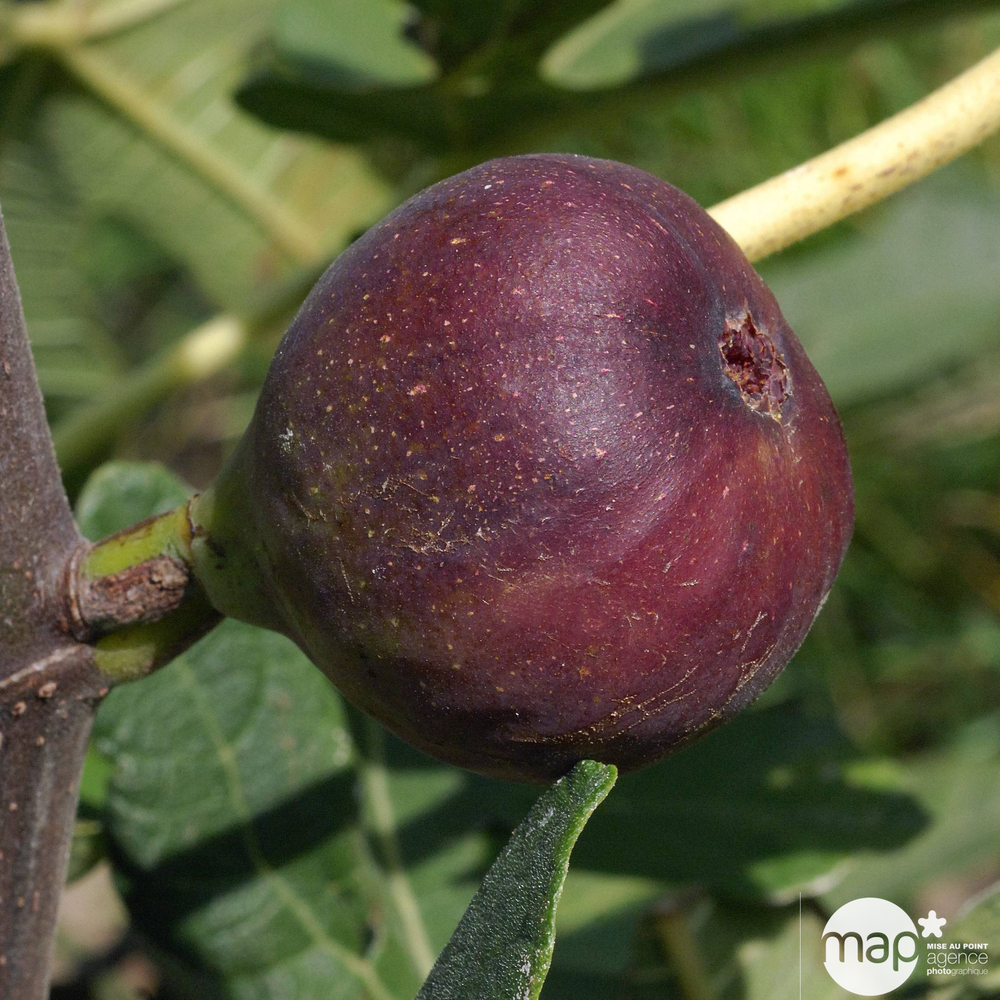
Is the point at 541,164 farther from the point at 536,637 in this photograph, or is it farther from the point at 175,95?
the point at 175,95

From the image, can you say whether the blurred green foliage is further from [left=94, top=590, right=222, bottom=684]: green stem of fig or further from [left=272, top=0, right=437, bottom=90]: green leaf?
[left=94, top=590, right=222, bottom=684]: green stem of fig

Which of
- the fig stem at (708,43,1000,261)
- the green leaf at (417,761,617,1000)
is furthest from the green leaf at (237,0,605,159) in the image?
the green leaf at (417,761,617,1000)

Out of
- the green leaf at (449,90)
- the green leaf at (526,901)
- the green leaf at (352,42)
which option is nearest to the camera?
the green leaf at (526,901)

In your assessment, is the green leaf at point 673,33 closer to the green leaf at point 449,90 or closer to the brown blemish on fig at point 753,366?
the green leaf at point 449,90

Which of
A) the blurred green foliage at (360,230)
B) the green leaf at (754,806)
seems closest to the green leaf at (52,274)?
the blurred green foliage at (360,230)

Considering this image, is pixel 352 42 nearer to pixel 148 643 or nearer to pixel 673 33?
pixel 673 33


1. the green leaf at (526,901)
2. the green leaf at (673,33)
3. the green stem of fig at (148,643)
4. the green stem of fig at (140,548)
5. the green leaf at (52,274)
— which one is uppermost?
the green stem of fig at (140,548)

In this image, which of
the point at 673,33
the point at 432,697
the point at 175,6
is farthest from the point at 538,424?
the point at 175,6
